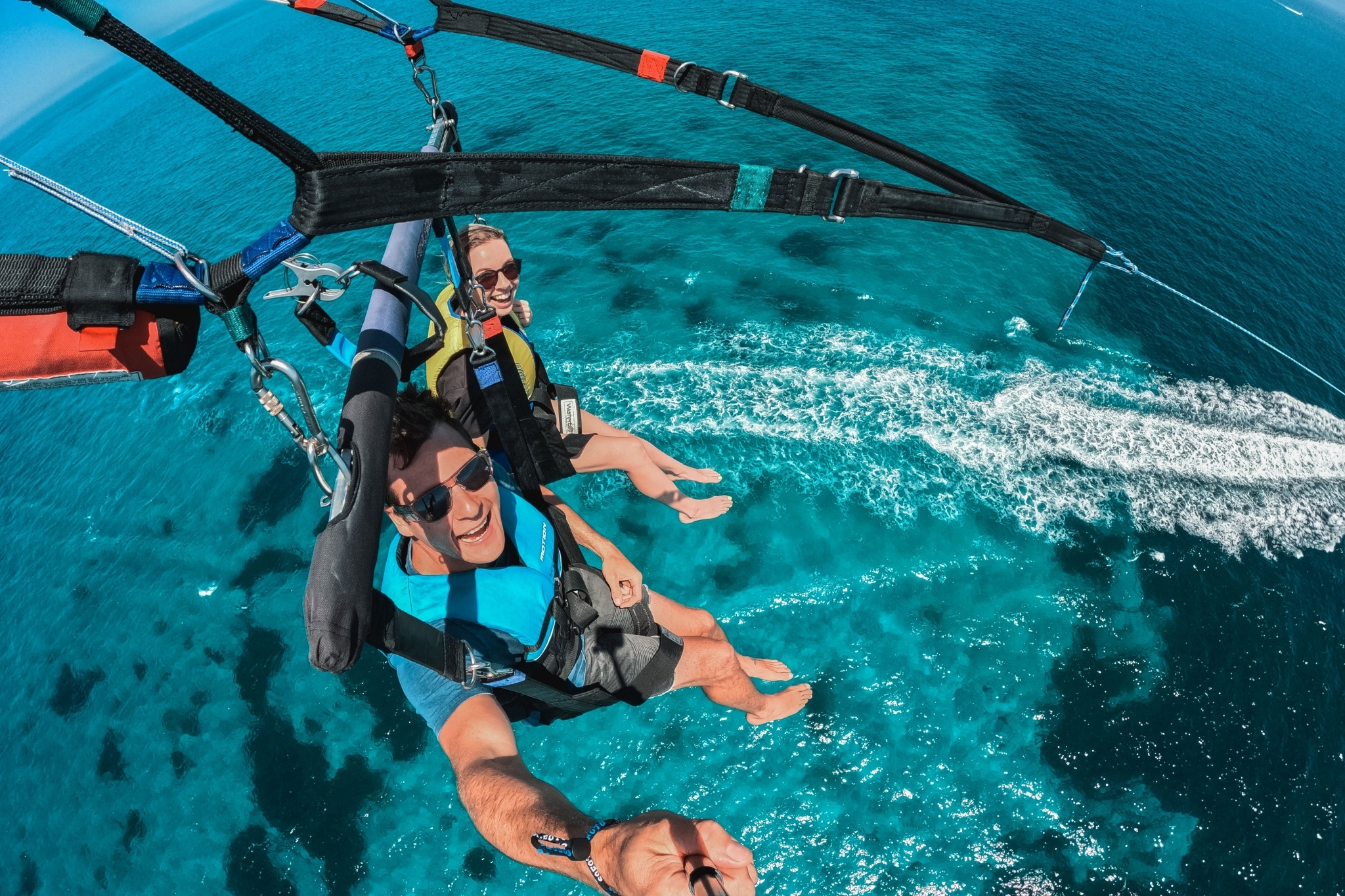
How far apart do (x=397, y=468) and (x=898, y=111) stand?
2952cm

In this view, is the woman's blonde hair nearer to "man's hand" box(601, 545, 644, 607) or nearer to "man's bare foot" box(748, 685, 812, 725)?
"man's hand" box(601, 545, 644, 607)

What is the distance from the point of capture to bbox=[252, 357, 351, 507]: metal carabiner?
2.00m

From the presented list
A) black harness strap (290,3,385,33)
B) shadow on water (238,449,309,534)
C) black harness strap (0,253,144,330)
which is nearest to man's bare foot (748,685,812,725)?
black harness strap (0,253,144,330)

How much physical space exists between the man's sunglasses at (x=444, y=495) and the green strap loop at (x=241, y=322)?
1416mm

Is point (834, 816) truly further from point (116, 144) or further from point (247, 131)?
point (116, 144)

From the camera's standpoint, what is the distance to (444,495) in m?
3.62

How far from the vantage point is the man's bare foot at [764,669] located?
28.8 ft

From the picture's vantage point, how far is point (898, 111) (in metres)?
26.2

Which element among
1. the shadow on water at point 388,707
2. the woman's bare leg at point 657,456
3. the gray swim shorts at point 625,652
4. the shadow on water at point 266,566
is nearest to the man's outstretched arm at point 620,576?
the gray swim shorts at point 625,652

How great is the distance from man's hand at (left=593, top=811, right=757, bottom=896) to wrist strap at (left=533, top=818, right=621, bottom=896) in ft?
0.35

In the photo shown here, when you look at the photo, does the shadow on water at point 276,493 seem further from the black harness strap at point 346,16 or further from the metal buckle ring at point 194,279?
the metal buckle ring at point 194,279

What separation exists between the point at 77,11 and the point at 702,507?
30.4 ft

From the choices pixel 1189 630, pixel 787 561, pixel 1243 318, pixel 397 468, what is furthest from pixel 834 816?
pixel 1243 318

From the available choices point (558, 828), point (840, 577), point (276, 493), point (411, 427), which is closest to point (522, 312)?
point (411, 427)
